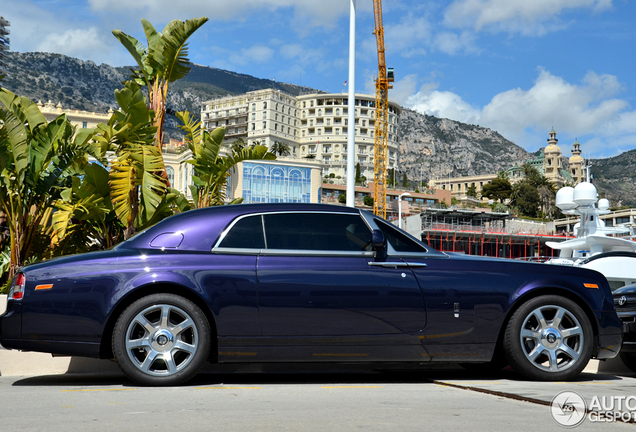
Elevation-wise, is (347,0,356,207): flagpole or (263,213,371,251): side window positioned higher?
(347,0,356,207): flagpole

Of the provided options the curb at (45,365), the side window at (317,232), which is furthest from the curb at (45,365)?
Answer: the side window at (317,232)

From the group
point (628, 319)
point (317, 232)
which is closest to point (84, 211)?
point (317, 232)

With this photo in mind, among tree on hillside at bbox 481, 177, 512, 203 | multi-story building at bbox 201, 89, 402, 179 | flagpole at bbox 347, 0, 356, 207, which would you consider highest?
multi-story building at bbox 201, 89, 402, 179

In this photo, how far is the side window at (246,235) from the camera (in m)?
4.55

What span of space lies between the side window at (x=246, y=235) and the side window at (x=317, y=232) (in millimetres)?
65

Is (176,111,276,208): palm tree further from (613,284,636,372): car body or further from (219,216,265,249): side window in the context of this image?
(613,284,636,372): car body

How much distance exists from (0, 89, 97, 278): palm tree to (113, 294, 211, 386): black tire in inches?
197

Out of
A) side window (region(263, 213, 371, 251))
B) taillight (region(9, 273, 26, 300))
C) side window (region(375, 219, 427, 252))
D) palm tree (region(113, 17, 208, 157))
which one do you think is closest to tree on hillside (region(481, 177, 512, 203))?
palm tree (region(113, 17, 208, 157))

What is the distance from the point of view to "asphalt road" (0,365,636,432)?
3.03 m

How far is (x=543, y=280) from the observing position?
473cm

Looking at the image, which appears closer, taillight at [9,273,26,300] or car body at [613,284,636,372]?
taillight at [9,273,26,300]

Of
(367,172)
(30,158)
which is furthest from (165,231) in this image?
(367,172)

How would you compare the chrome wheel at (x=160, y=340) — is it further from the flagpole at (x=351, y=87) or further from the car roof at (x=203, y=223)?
the flagpole at (x=351, y=87)

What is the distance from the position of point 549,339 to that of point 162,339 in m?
3.09
